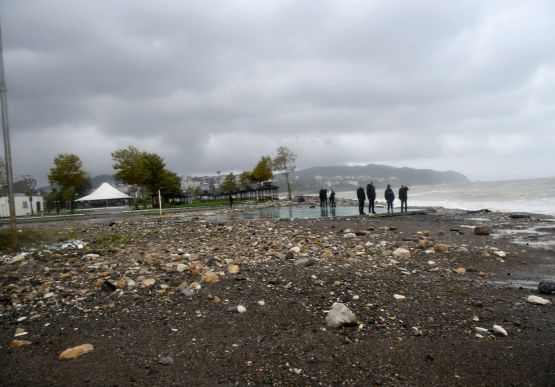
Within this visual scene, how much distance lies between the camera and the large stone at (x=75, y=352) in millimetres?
4301

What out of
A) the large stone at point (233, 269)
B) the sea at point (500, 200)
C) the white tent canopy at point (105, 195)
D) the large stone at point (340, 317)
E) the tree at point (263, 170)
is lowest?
the sea at point (500, 200)

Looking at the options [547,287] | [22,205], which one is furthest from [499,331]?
[22,205]

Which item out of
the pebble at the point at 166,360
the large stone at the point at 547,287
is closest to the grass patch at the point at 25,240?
the pebble at the point at 166,360

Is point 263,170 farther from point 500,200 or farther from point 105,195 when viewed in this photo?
point 500,200

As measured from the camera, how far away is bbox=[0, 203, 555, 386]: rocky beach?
399 cm

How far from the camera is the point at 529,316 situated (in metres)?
5.43

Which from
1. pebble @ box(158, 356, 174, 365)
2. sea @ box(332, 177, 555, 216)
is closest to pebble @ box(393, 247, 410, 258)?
pebble @ box(158, 356, 174, 365)

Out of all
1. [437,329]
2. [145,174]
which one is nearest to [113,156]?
[145,174]

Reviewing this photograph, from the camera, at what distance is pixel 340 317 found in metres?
5.08

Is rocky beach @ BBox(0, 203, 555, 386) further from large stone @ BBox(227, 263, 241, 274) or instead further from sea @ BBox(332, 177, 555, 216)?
sea @ BBox(332, 177, 555, 216)

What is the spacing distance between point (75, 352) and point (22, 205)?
243 ft

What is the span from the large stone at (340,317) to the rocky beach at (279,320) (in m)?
0.02

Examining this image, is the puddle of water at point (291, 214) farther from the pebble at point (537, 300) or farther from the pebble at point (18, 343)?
the pebble at point (18, 343)

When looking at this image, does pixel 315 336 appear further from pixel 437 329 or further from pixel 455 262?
pixel 455 262
